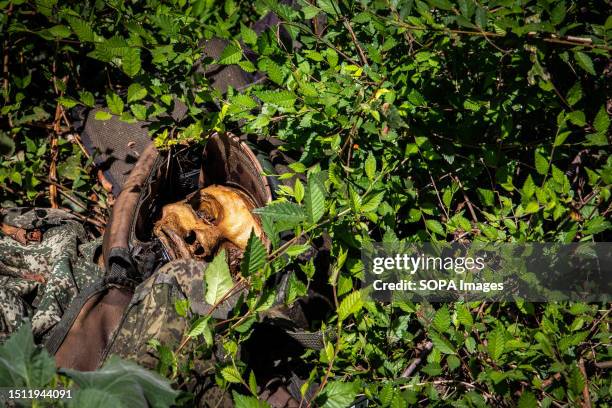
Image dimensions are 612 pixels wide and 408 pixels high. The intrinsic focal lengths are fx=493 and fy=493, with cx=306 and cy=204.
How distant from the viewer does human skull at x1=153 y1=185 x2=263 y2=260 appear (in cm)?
205

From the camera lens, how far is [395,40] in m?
1.70

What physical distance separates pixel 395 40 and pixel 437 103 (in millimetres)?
272

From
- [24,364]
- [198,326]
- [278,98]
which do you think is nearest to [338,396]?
[198,326]

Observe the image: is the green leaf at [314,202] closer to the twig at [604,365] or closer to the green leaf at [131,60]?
the green leaf at [131,60]

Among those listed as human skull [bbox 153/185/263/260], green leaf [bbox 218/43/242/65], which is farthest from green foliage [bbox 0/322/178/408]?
human skull [bbox 153/185/263/260]

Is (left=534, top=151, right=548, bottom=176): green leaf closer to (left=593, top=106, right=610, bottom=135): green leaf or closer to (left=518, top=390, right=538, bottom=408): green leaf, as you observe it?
(left=593, top=106, right=610, bottom=135): green leaf

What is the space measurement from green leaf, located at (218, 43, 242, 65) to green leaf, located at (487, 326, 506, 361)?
116 centimetres

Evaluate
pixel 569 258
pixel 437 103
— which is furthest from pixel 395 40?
pixel 569 258

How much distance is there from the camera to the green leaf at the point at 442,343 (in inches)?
56.2

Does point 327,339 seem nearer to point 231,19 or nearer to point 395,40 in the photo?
point 395,40

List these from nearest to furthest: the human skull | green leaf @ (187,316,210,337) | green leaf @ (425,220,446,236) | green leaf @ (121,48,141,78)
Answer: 1. green leaf @ (187,316,210,337)
2. green leaf @ (425,220,446,236)
3. green leaf @ (121,48,141,78)
4. the human skull

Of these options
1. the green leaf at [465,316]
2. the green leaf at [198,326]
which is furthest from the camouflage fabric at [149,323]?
the green leaf at [465,316]

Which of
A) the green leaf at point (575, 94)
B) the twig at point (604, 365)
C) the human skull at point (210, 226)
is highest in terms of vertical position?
the green leaf at point (575, 94)

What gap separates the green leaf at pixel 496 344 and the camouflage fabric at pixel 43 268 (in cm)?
154
